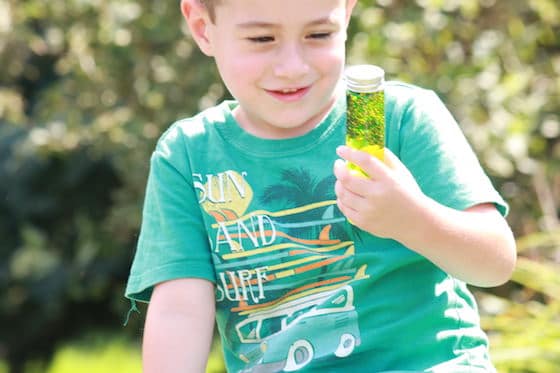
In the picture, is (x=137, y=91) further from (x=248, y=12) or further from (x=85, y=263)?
(x=248, y=12)

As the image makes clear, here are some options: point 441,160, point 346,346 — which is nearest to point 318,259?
point 346,346

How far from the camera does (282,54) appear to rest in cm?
220

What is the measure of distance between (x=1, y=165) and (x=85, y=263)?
53cm

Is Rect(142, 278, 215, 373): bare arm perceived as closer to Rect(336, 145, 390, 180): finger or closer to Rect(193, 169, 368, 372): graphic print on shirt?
Rect(193, 169, 368, 372): graphic print on shirt

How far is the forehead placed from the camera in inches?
85.2

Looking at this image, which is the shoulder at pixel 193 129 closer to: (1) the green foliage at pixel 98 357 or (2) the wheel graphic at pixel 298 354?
(2) the wheel graphic at pixel 298 354

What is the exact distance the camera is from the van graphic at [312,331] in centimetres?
229

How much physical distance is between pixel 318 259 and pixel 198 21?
22.9 inches

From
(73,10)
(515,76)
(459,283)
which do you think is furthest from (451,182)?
(73,10)

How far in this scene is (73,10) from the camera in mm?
4383

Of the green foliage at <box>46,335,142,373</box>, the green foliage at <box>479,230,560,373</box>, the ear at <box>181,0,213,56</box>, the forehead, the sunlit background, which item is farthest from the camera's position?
the green foliage at <box>46,335,142,373</box>

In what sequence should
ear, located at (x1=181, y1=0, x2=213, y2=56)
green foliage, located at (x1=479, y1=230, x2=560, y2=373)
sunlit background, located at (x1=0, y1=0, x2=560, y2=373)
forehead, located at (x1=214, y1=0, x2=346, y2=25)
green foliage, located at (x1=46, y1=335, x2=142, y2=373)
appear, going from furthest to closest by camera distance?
1. green foliage, located at (x1=46, y1=335, x2=142, y2=373)
2. sunlit background, located at (x1=0, y1=0, x2=560, y2=373)
3. green foliage, located at (x1=479, y1=230, x2=560, y2=373)
4. ear, located at (x1=181, y1=0, x2=213, y2=56)
5. forehead, located at (x1=214, y1=0, x2=346, y2=25)

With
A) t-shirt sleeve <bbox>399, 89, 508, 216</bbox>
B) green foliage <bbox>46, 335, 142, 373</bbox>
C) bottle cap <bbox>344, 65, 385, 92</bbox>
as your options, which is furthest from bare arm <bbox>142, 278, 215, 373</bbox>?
green foliage <bbox>46, 335, 142, 373</bbox>

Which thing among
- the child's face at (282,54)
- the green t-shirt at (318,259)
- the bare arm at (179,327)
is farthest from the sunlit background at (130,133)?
the child's face at (282,54)
